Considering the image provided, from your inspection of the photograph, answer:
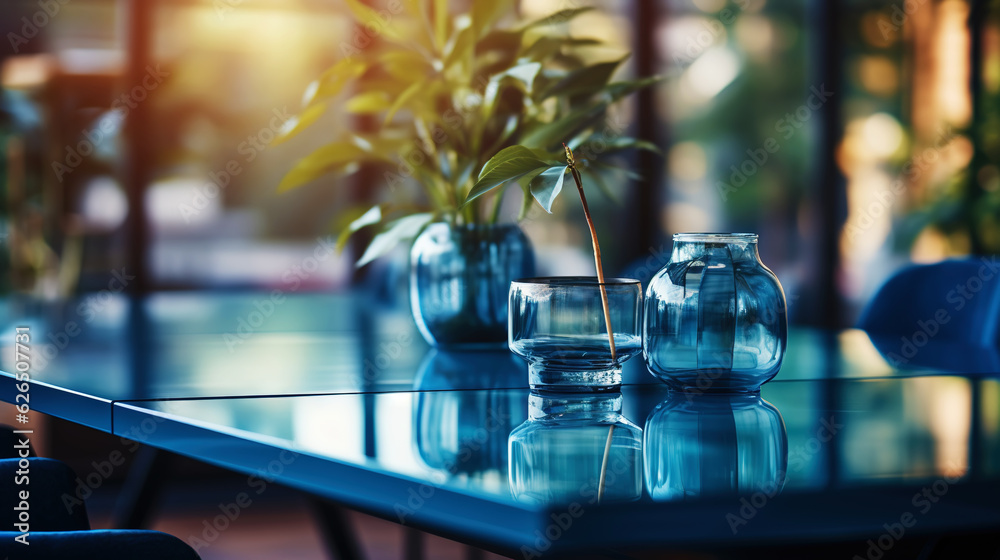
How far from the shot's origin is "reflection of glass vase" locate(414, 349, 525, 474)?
2.27 ft

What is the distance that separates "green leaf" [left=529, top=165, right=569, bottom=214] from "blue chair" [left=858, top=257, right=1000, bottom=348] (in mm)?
1083

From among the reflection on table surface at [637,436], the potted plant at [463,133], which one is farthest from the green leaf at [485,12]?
the reflection on table surface at [637,436]

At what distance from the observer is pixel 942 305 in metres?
1.94

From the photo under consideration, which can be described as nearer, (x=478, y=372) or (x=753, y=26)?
(x=478, y=372)

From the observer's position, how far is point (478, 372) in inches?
46.8

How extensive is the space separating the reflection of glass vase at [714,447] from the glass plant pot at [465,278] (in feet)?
1.54

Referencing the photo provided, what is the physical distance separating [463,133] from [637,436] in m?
0.75

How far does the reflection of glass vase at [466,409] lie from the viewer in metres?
0.69

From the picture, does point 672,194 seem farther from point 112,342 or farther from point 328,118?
point 112,342

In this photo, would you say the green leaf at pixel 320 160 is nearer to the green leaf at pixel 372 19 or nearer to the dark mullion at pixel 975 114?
the green leaf at pixel 372 19

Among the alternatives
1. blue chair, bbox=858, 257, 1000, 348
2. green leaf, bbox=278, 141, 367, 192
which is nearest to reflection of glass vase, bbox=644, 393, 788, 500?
green leaf, bbox=278, 141, 367, 192

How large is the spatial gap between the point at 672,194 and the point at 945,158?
5.00ft

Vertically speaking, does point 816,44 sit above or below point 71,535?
above

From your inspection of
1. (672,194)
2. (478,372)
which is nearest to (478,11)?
(478,372)
